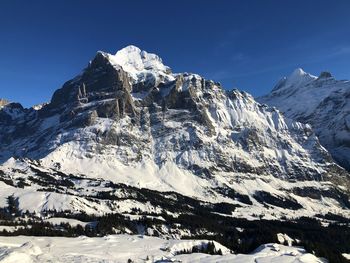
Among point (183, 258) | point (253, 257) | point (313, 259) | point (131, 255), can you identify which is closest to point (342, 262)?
point (313, 259)

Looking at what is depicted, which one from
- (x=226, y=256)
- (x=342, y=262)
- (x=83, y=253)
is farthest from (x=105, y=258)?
(x=342, y=262)

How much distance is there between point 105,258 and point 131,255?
11.9 meters

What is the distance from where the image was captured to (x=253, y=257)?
635 feet

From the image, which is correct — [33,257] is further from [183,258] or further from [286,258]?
[286,258]

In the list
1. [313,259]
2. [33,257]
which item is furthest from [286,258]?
[33,257]

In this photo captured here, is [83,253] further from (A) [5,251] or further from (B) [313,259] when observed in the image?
(B) [313,259]

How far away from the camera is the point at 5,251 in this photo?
176 meters

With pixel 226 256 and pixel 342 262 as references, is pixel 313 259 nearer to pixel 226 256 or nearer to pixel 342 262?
pixel 342 262

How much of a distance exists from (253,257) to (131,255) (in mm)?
42572

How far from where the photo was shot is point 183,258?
189375 millimetres

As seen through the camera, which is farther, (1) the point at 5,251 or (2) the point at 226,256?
(2) the point at 226,256

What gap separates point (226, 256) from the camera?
19375 centimetres

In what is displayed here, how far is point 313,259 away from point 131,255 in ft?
207

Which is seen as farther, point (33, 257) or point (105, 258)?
point (105, 258)
